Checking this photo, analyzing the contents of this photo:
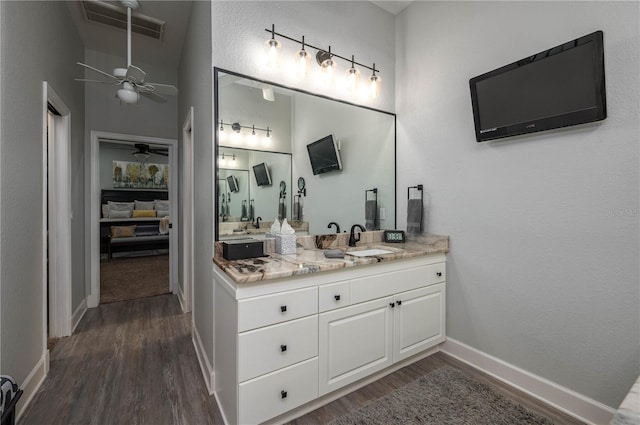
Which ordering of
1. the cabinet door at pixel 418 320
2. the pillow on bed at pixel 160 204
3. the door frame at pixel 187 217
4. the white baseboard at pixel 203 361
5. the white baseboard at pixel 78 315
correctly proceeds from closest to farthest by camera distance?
the white baseboard at pixel 203 361 → the cabinet door at pixel 418 320 → the white baseboard at pixel 78 315 → the door frame at pixel 187 217 → the pillow on bed at pixel 160 204

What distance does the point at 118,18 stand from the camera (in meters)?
2.74

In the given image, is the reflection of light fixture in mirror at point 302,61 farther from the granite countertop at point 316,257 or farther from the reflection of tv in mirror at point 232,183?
the granite countertop at point 316,257

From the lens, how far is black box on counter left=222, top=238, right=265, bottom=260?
67.8 inches

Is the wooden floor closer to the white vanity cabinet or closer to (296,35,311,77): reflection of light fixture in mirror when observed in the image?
the white vanity cabinet

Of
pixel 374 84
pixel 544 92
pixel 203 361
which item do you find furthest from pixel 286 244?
pixel 544 92

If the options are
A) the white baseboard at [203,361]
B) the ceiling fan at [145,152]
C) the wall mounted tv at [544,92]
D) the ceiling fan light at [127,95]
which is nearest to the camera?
the wall mounted tv at [544,92]

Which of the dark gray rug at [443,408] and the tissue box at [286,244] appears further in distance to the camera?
the tissue box at [286,244]

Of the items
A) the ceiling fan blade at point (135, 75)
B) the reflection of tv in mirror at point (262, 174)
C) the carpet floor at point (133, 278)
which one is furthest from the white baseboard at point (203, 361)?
the ceiling fan blade at point (135, 75)

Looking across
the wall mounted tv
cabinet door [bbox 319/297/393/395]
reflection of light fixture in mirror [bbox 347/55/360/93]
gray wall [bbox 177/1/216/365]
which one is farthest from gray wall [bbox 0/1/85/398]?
the wall mounted tv

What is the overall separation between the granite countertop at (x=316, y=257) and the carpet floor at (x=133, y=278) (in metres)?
2.87

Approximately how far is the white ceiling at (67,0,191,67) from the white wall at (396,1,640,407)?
2234 mm

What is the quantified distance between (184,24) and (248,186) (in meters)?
2.08

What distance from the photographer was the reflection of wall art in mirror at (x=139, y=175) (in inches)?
272

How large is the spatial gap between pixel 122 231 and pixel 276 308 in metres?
6.59
